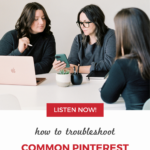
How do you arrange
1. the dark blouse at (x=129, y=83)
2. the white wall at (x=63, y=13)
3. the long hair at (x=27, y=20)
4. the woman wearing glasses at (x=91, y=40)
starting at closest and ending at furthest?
1. the dark blouse at (x=129, y=83)
2. the white wall at (x=63, y=13)
3. the long hair at (x=27, y=20)
4. the woman wearing glasses at (x=91, y=40)

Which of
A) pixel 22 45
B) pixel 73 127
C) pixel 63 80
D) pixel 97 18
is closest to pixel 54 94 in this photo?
pixel 63 80

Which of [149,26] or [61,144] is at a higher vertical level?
[149,26]

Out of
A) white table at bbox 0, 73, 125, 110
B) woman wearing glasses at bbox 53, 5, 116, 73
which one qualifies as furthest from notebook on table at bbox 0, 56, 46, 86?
woman wearing glasses at bbox 53, 5, 116, 73

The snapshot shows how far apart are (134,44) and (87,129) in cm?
39

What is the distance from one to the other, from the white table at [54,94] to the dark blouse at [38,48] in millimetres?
378

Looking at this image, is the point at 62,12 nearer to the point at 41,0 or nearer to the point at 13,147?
the point at 41,0

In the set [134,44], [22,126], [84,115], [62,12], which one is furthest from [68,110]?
[62,12]

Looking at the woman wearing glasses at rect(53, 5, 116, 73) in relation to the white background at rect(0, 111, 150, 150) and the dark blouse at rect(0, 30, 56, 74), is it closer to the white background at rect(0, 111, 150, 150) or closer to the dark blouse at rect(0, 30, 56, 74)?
the dark blouse at rect(0, 30, 56, 74)

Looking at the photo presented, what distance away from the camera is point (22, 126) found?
739mm

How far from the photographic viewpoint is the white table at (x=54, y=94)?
80cm

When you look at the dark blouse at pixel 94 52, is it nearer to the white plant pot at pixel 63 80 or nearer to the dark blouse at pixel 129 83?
the white plant pot at pixel 63 80

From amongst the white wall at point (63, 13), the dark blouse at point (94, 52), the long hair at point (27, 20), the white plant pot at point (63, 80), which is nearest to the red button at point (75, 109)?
the white plant pot at point (63, 80)

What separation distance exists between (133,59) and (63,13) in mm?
852

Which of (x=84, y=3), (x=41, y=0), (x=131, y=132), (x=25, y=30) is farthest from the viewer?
(x=25, y=30)
